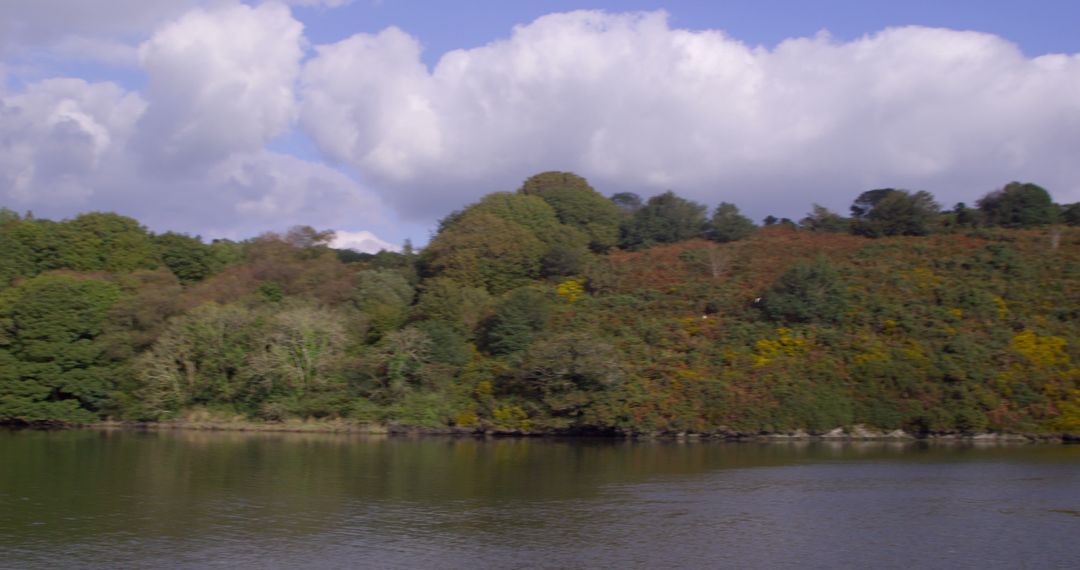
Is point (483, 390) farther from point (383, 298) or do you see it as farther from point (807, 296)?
point (807, 296)

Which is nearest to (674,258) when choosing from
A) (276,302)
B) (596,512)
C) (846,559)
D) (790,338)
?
(790,338)

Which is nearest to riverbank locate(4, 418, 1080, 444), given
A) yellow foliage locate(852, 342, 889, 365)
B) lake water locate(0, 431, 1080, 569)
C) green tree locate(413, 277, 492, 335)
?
yellow foliage locate(852, 342, 889, 365)

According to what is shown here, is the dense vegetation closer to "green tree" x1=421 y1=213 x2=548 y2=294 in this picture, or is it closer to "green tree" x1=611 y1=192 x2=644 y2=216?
"green tree" x1=421 y1=213 x2=548 y2=294

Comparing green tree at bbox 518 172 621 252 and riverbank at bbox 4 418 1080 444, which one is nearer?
riverbank at bbox 4 418 1080 444

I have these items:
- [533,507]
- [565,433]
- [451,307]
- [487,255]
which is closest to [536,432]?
[565,433]

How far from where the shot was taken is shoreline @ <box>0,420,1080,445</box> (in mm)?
43750

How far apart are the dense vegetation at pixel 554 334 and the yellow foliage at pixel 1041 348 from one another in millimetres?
113

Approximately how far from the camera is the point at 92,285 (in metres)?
51.8

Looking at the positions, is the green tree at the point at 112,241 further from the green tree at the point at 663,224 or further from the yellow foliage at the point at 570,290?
the green tree at the point at 663,224

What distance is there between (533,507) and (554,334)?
23.3 metres

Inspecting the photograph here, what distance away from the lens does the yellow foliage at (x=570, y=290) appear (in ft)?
187

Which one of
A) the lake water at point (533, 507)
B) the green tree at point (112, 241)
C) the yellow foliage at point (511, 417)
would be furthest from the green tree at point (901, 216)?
the green tree at point (112, 241)

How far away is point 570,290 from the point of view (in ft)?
192

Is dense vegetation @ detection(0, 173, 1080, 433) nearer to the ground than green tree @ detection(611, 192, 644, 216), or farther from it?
nearer to the ground
